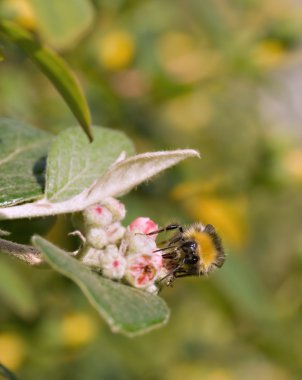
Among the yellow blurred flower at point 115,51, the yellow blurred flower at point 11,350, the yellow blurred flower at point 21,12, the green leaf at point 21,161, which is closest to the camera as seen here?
the green leaf at point 21,161

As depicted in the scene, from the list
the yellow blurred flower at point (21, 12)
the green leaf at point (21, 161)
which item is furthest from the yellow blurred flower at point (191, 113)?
the green leaf at point (21, 161)

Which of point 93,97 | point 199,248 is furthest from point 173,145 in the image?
point 199,248

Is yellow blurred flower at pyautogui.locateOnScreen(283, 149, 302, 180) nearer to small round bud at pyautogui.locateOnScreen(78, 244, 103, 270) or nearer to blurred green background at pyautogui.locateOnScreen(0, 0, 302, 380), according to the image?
blurred green background at pyautogui.locateOnScreen(0, 0, 302, 380)

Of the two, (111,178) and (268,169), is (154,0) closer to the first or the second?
(268,169)

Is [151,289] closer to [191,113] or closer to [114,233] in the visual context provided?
[114,233]

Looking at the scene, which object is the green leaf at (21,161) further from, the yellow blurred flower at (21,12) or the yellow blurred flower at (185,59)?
the yellow blurred flower at (185,59)

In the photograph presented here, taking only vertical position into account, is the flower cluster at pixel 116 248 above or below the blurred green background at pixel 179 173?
above

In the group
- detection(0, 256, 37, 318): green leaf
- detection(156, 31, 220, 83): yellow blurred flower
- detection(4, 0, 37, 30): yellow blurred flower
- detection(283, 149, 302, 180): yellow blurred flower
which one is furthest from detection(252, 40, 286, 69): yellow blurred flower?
detection(0, 256, 37, 318): green leaf
